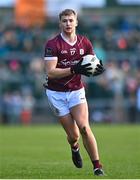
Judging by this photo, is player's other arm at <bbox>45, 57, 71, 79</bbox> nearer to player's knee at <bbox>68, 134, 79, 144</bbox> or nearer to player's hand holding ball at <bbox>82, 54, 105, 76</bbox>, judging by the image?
player's hand holding ball at <bbox>82, 54, 105, 76</bbox>

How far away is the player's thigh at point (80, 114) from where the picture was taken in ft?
38.5

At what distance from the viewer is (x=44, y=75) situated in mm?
31109

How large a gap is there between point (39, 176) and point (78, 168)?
1.66 meters

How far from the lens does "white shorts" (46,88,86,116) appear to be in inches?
474

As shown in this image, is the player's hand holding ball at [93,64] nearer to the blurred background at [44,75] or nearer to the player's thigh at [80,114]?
the player's thigh at [80,114]

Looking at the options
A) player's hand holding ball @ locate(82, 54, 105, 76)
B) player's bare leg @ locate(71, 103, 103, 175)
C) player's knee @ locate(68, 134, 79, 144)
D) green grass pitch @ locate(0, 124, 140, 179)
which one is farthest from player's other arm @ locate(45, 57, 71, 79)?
green grass pitch @ locate(0, 124, 140, 179)

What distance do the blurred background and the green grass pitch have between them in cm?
421

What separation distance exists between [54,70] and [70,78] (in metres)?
0.51

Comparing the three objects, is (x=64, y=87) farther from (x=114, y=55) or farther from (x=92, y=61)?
(x=114, y=55)

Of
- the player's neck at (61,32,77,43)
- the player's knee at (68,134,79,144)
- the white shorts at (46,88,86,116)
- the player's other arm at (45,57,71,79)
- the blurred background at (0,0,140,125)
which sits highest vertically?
the player's neck at (61,32,77,43)

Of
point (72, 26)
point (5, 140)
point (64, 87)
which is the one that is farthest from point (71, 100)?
point (5, 140)

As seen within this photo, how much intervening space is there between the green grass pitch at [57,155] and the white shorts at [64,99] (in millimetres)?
982

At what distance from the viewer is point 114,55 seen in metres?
33.4

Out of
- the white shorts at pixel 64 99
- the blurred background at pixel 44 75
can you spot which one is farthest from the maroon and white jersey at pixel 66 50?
Answer: the blurred background at pixel 44 75
